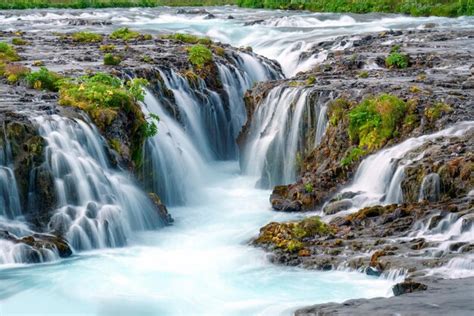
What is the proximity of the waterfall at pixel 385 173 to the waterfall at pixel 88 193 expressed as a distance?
4983 millimetres

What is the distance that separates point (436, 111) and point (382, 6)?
4398 centimetres

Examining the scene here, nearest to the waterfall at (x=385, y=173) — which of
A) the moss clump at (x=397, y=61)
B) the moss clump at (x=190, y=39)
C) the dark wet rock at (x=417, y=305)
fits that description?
the dark wet rock at (x=417, y=305)

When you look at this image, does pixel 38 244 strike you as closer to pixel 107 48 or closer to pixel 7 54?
pixel 7 54

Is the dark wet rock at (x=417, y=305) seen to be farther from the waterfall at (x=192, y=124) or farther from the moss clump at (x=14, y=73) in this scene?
the moss clump at (x=14, y=73)

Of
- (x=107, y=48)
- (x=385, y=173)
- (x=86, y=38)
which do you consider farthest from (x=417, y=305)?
(x=86, y=38)

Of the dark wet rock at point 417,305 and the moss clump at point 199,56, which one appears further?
the moss clump at point 199,56

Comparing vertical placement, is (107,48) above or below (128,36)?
below

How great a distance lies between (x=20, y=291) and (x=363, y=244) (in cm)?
660

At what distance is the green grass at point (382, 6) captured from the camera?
55562 mm

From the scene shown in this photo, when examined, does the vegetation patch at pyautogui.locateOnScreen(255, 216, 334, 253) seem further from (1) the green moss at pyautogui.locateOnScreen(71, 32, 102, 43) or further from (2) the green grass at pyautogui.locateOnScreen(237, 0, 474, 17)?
(2) the green grass at pyautogui.locateOnScreen(237, 0, 474, 17)

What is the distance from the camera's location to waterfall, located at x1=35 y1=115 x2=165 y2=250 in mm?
17000

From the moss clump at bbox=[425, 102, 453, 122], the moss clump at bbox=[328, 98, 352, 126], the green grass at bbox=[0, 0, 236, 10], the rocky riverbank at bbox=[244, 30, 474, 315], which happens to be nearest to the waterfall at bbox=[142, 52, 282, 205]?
the rocky riverbank at bbox=[244, 30, 474, 315]

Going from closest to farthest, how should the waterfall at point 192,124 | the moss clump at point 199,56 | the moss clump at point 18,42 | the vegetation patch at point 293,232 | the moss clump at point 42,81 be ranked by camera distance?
the vegetation patch at point 293,232 < the waterfall at point 192,124 < the moss clump at point 42,81 < the moss clump at point 199,56 < the moss clump at point 18,42

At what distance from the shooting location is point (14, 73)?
24109 millimetres
